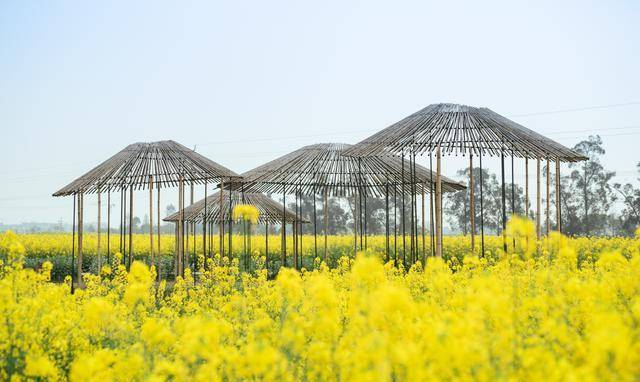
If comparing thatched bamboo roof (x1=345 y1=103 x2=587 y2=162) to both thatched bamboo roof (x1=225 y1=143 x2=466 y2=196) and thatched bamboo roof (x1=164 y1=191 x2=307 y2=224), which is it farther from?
thatched bamboo roof (x1=164 y1=191 x2=307 y2=224)

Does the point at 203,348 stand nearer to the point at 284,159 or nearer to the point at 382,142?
the point at 382,142

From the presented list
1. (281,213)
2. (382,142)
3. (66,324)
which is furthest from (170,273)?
(66,324)

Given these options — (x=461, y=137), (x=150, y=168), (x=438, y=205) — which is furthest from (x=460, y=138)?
(x=150, y=168)

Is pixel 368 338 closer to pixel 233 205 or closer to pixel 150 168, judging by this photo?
pixel 150 168

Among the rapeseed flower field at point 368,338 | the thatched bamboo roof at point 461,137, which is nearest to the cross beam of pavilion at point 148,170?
the thatched bamboo roof at point 461,137

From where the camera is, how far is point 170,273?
1725cm

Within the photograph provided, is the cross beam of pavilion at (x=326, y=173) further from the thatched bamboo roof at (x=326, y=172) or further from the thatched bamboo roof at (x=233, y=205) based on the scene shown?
the thatched bamboo roof at (x=233, y=205)

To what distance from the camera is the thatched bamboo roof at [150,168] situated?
A: 472 inches

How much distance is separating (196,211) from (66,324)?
1167 cm

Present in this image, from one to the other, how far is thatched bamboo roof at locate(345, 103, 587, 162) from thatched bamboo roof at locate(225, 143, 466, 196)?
182 cm

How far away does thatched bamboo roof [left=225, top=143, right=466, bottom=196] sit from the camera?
13.5m

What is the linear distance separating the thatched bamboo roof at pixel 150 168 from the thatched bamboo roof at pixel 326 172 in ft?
4.61

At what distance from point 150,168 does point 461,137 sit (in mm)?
6148

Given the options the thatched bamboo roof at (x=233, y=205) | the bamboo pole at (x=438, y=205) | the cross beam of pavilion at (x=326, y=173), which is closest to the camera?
the bamboo pole at (x=438, y=205)
